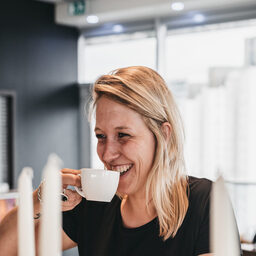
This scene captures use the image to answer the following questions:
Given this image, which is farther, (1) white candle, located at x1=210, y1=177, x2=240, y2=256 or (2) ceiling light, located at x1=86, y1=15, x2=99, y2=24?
(2) ceiling light, located at x1=86, y1=15, x2=99, y2=24

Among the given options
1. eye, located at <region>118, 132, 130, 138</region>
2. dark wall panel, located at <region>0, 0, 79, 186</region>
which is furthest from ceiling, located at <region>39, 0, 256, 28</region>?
eye, located at <region>118, 132, 130, 138</region>

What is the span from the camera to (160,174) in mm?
1249

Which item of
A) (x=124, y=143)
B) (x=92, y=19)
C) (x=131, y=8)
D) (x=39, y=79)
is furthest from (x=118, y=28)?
(x=124, y=143)

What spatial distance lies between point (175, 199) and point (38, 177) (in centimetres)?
474

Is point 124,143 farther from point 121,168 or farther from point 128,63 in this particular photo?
point 128,63

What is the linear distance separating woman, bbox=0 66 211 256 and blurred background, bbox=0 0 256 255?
148 inches

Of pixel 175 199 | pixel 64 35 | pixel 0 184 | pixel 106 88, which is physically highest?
pixel 64 35

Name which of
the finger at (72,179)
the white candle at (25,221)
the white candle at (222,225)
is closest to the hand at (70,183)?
the finger at (72,179)

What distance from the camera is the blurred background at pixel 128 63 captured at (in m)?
5.16

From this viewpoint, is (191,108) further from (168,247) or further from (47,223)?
(47,223)

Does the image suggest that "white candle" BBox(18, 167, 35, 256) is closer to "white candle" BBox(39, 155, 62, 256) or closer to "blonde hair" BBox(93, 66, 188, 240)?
"white candle" BBox(39, 155, 62, 256)

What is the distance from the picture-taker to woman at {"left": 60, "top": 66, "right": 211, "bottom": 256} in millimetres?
1178

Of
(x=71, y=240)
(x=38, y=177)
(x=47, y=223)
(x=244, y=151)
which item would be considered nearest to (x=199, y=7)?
(x=244, y=151)

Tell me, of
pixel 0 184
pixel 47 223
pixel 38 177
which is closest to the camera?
pixel 47 223
